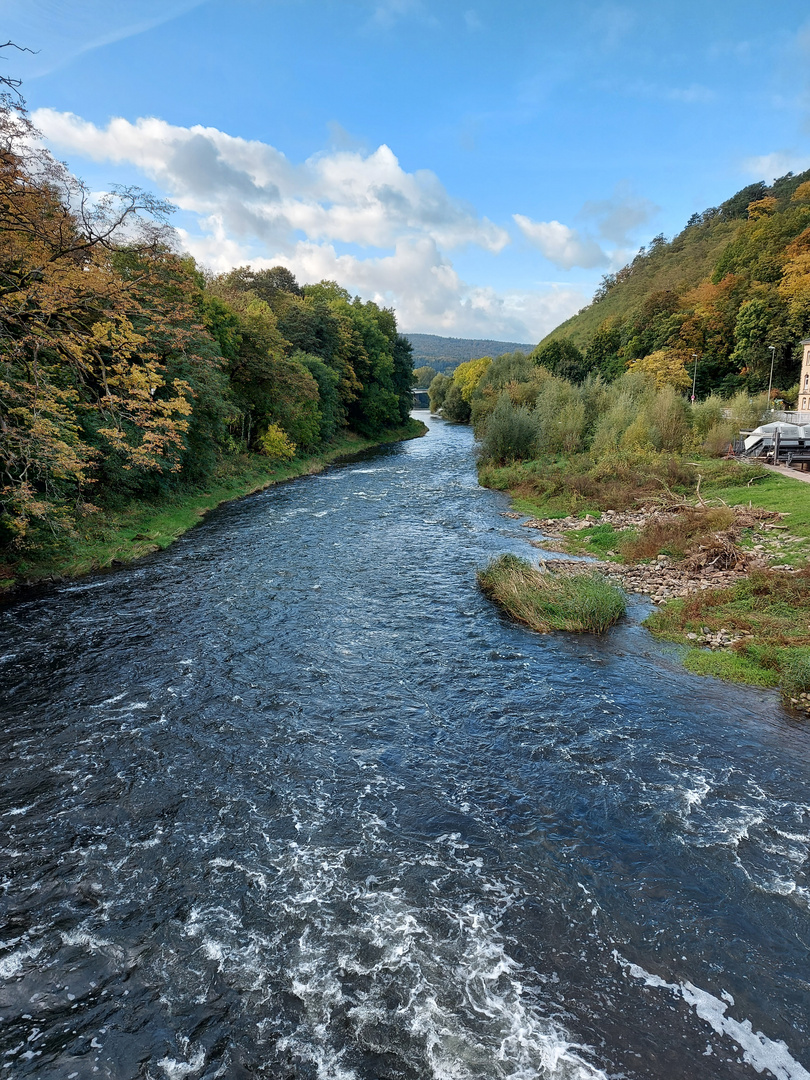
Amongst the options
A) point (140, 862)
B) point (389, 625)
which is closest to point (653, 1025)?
point (140, 862)

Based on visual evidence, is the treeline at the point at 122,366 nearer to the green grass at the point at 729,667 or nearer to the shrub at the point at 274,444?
the shrub at the point at 274,444

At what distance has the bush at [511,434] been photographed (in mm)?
40562

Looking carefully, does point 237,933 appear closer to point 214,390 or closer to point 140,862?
point 140,862

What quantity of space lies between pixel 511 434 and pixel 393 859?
1427 inches

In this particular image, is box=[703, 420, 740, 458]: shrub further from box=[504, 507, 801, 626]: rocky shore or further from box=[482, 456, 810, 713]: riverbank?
box=[504, 507, 801, 626]: rocky shore

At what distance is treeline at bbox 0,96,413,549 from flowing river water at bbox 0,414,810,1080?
5.30 m

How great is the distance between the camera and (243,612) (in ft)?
52.8

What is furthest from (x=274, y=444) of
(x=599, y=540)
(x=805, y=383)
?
(x=805, y=383)

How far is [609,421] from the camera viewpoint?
1405 inches

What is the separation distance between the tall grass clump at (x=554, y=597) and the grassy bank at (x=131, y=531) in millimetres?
13448

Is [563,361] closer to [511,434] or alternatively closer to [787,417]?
[511,434]

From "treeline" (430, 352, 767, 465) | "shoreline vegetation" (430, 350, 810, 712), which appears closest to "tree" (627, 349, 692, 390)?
"treeline" (430, 352, 767, 465)

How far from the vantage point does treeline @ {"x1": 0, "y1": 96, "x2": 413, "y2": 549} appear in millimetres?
13719

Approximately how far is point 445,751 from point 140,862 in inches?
195
